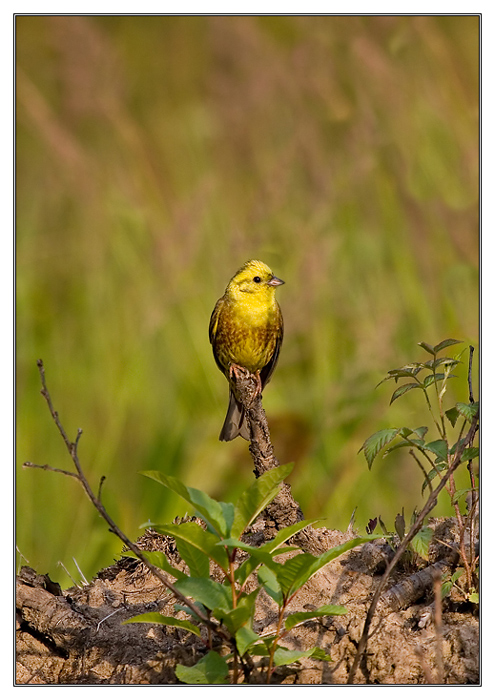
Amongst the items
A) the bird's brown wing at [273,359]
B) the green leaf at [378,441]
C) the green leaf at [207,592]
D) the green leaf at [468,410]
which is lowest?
the green leaf at [207,592]

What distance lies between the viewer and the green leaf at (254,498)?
6.96 ft

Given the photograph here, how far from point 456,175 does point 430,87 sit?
28.7 inches

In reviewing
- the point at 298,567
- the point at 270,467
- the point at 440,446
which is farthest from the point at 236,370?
the point at 298,567

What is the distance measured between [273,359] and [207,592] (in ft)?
7.61

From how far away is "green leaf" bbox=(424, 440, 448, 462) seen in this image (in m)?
2.50

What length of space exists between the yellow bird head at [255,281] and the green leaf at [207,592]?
2.17 meters

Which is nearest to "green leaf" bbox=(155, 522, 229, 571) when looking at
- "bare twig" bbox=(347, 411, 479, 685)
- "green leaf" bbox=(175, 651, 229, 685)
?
"green leaf" bbox=(175, 651, 229, 685)

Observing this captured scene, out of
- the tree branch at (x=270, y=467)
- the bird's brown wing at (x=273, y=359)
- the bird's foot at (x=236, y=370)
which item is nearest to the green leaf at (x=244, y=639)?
the tree branch at (x=270, y=467)

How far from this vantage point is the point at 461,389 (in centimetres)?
420

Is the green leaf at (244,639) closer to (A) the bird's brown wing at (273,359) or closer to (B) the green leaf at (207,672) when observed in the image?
(B) the green leaf at (207,672)

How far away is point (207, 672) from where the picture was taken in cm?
213

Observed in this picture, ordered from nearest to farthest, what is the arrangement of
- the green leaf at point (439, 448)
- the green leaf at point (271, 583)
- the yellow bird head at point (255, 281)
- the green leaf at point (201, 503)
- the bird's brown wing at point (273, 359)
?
the green leaf at point (201, 503) → the green leaf at point (271, 583) → the green leaf at point (439, 448) → the yellow bird head at point (255, 281) → the bird's brown wing at point (273, 359)

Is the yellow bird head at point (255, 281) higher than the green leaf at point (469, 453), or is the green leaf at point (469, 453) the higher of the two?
the yellow bird head at point (255, 281)
